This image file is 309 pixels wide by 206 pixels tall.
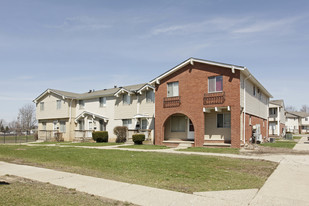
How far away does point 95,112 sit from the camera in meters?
33.3

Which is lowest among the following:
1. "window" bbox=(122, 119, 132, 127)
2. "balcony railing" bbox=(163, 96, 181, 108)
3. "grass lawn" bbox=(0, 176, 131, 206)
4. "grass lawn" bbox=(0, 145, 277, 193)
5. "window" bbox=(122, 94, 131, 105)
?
"grass lawn" bbox=(0, 145, 277, 193)

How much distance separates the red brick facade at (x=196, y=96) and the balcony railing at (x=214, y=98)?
0.83ft

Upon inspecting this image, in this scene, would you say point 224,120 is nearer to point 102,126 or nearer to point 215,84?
point 215,84

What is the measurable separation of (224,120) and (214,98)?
2.31 meters

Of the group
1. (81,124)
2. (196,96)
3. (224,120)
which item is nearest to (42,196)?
(196,96)

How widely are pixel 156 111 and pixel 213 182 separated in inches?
680

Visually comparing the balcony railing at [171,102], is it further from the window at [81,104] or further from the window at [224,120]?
the window at [81,104]

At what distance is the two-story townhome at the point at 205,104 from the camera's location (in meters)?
21.1

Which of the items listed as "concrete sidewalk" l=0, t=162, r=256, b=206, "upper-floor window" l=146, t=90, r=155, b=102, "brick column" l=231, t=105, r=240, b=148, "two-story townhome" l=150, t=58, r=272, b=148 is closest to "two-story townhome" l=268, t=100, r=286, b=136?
"two-story townhome" l=150, t=58, r=272, b=148

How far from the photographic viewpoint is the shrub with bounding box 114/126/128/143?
29125 millimetres

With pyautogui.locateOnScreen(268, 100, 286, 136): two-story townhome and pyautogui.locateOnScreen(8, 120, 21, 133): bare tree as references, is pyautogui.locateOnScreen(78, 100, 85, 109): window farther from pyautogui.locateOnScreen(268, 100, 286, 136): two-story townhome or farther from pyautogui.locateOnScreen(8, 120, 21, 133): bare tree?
pyautogui.locateOnScreen(8, 120, 21, 133): bare tree

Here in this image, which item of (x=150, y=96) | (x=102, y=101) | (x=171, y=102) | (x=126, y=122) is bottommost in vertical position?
(x=126, y=122)

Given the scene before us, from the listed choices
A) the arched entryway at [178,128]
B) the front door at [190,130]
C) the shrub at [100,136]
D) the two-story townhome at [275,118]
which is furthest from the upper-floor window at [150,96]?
the two-story townhome at [275,118]

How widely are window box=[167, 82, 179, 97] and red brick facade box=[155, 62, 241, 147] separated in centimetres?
32
